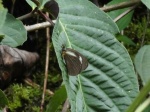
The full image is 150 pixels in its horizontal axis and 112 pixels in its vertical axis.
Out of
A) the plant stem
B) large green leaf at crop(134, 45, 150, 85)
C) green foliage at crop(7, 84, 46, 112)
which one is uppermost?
the plant stem

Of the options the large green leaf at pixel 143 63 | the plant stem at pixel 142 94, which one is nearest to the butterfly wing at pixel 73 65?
the large green leaf at pixel 143 63

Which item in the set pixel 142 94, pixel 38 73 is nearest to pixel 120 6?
pixel 38 73

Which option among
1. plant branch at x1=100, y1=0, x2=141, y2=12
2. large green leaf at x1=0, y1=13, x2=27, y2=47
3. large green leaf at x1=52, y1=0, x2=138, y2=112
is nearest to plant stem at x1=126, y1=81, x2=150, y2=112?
large green leaf at x1=52, y1=0, x2=138, y2=112

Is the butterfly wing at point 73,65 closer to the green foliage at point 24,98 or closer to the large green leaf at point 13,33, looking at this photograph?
the large green leaf at point 13,33

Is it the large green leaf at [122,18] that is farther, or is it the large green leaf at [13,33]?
the large green leaf at [122,18]

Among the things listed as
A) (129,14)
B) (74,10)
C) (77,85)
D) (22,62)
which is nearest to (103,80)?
(77,85)

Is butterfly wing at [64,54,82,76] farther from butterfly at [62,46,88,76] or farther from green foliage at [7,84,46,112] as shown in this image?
green foliage at [7,84,46,112]
